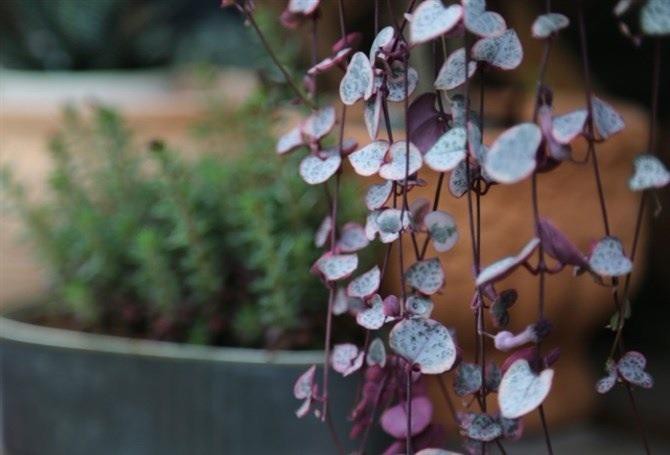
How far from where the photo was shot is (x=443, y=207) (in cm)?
136

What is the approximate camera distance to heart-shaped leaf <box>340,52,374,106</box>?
1.84 feet

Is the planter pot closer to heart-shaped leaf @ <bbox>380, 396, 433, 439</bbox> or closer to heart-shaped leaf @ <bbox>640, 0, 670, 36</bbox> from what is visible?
heart-shaped leaf @ <bbox>380, 396, 433, 439</bbox>

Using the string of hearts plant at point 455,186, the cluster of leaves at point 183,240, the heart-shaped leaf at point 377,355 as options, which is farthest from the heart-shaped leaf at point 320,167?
the cluster of leaves at point 183,240

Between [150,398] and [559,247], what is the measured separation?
668 millimetres

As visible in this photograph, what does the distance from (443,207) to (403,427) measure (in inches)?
28.2

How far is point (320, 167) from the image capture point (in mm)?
628

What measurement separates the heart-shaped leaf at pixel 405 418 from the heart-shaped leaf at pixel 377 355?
0.12 feet

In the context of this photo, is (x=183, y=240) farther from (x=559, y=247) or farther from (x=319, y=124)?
(x=559, y=247)

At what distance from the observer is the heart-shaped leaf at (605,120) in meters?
0.49

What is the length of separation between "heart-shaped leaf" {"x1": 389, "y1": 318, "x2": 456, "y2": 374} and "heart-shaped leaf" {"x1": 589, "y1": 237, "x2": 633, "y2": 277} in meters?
0.09

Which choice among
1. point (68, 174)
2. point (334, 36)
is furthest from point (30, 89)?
point (68, 174)

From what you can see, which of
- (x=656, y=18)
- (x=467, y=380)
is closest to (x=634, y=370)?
(x=467, y=380)

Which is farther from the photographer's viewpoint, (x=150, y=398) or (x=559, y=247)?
(x=150, y=398)

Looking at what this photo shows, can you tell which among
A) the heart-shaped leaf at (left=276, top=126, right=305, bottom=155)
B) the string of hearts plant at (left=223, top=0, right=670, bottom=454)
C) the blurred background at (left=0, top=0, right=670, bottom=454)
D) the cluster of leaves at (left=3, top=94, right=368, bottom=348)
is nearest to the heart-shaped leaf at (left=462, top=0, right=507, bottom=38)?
the string of hearts plant at (left=223, top=0, right=670, bottom=454)
